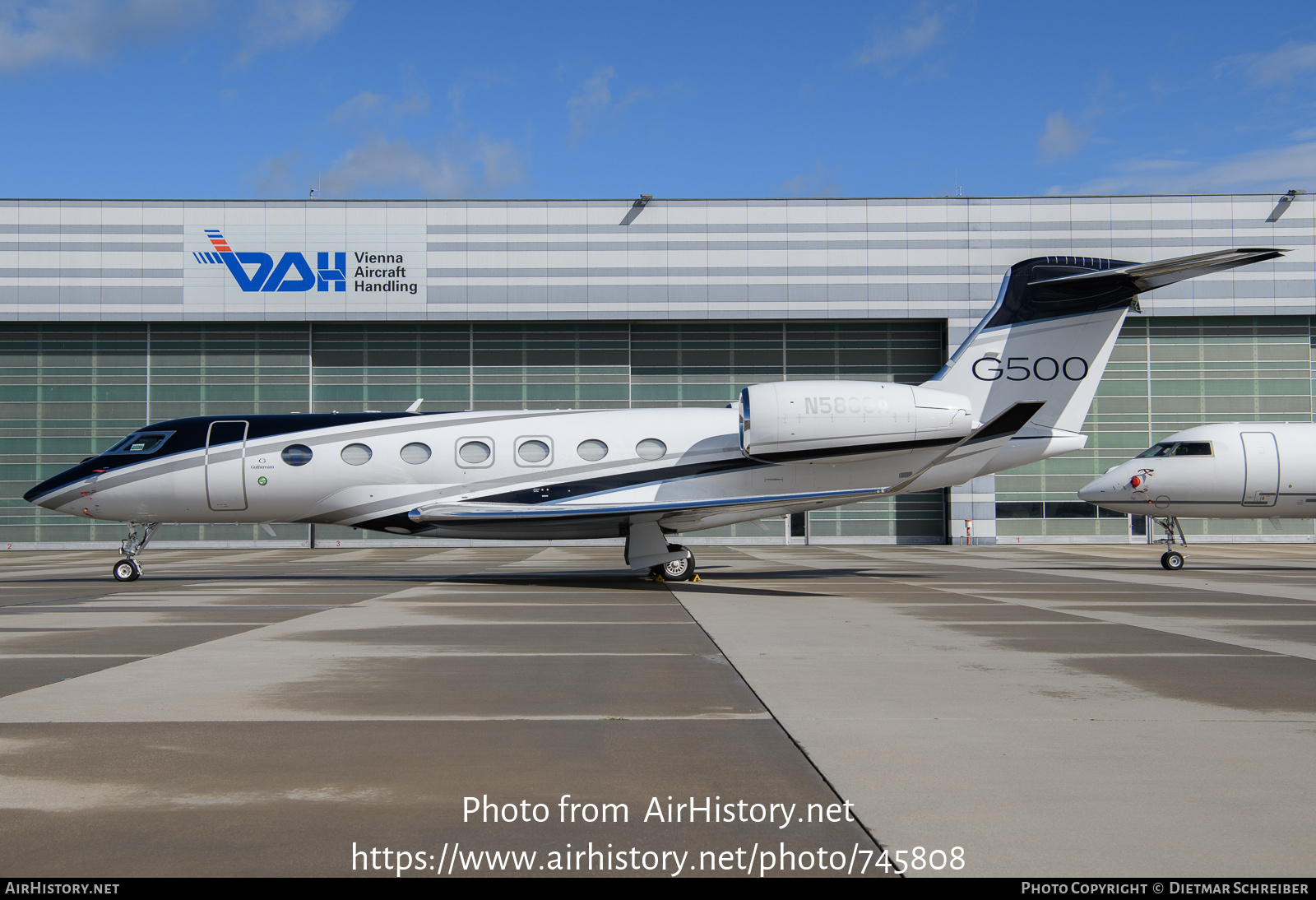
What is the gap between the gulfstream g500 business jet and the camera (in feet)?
55.6

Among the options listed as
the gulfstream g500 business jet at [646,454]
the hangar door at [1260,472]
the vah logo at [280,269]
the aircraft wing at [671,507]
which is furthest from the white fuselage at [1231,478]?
the vah logo at [280,269]

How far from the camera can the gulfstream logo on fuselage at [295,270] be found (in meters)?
36.8

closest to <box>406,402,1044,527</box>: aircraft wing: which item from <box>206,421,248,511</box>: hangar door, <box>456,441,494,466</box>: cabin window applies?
<box>456,441,494,466</box>: cabin window

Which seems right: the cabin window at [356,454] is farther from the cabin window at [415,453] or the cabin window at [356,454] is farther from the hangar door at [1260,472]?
the hangar door at [1260,472]

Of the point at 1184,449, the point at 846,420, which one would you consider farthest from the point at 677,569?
the point at 1184,449

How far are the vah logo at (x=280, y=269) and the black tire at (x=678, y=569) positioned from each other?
2391cm

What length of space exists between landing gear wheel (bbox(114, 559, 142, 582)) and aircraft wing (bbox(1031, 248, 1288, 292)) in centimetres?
1792

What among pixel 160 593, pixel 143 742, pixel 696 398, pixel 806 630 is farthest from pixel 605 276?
pixel 143 742

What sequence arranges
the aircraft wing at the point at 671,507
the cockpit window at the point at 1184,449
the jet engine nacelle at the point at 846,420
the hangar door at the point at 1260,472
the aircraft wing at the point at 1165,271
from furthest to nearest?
the cockpit window at the point at 1184,449 → the hangar door at the point at 1260,472 → the aircraft wing at the point at 671,507 → the jet engine nacelle at the point at 846,420 → the aircraft wing at the point at 1165,271

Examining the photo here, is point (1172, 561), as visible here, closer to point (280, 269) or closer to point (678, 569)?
point (678, 569)

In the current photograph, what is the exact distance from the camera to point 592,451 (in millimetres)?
17656

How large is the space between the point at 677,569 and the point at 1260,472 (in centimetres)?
1407

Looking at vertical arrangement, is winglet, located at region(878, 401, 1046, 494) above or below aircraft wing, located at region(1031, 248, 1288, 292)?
below

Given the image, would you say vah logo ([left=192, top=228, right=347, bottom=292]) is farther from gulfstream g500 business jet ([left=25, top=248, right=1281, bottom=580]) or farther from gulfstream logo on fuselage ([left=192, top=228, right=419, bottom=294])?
gulfstream g500 business jet ([left=25, top=248, right=1281, bottom=580])
